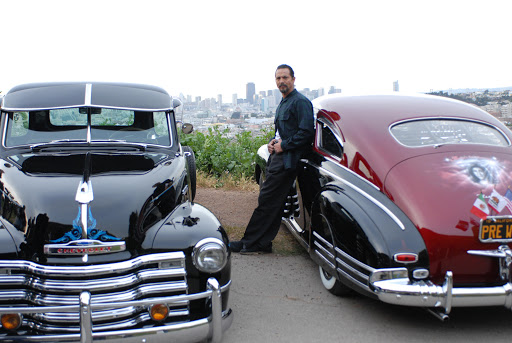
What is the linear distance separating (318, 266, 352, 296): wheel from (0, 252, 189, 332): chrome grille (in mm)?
1674

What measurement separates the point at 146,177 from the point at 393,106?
99.3 inches

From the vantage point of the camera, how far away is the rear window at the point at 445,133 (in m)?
A: 4.28

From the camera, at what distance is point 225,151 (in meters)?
10.8

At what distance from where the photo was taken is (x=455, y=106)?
191 inches

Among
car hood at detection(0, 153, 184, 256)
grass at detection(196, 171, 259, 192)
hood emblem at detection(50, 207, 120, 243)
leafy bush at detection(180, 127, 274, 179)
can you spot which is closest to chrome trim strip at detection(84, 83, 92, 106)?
car hood at detection(0, 153, 184, 256)

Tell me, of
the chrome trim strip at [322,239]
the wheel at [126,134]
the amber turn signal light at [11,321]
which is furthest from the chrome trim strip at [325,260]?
the amber turn signal light at [11,321]

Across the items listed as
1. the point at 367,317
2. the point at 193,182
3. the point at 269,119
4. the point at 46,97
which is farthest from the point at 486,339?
the point at 269,119

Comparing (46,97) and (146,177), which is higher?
(46,97)

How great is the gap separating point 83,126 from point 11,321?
2.12 meters

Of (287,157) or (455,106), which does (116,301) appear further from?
(455,106)

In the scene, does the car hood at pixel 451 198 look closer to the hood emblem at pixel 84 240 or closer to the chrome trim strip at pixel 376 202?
the chrome trim strip at pixel 376 202

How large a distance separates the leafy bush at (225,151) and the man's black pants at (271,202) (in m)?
4.32

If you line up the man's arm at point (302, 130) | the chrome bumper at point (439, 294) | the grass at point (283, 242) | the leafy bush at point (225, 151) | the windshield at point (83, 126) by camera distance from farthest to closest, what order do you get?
1. the leafy bush at point (225, 151)
2. the grass at point (283, 242)
3. the man's arm at point (302, 130)
4. the windshield at point (83, 126)
5. the chrome bumper at point (439, 294)

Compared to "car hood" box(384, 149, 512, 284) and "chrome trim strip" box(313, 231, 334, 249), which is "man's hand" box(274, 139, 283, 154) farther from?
"car hood" box(384, 149, 512, 284)
